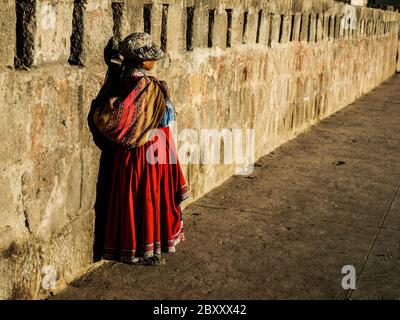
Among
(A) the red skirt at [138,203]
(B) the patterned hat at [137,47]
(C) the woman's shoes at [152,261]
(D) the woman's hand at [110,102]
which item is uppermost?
(B) the patterned hat at [137,47]

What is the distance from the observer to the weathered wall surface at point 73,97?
9.87 ft

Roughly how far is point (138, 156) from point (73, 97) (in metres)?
0.52

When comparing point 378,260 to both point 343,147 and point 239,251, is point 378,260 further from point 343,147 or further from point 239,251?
point 343,147

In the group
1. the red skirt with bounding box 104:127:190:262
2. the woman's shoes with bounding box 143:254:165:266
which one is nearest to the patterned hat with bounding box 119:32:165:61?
the red skirt with bounding box 104:127:190:262

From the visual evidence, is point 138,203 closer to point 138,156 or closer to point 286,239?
point 138,156

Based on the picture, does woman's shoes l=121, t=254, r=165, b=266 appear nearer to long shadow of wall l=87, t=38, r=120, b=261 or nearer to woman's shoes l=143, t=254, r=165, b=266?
woman's shoes l=143, t=254, r=165, b=266

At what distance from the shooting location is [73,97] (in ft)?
11.2

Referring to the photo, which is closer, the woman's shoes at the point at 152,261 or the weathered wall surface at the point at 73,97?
the weathered wall surface at the point at 73,97

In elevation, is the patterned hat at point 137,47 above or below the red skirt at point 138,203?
above

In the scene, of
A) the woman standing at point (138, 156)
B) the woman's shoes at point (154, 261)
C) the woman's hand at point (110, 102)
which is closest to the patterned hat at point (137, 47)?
the woman standing at point (138, 156)

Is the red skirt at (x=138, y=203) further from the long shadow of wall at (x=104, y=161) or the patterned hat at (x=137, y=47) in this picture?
the patterned hat at (x=137, y=47)

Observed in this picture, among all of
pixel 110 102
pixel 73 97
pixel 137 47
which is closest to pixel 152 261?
pixel 110 102

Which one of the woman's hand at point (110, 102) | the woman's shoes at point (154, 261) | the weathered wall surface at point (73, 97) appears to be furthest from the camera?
the woman's shoes at point (154, 261)

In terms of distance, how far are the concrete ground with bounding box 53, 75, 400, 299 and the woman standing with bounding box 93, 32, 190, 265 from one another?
0.16 meters
